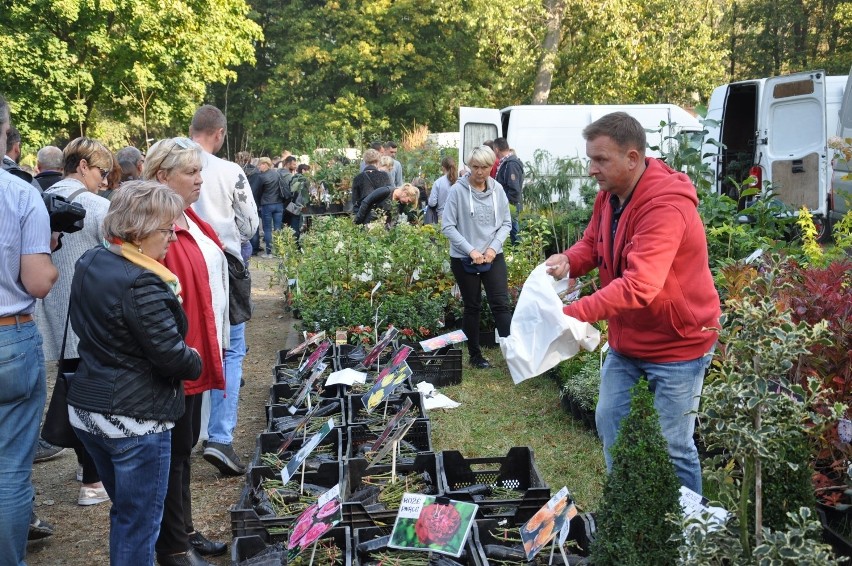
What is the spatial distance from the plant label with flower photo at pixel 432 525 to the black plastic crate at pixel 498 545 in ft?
0.52

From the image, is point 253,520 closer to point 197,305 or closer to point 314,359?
point 197,305

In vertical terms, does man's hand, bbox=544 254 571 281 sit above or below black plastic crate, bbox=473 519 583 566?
above

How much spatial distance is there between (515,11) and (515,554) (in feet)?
71.4

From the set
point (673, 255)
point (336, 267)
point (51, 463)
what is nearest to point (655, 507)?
point (673, 255)

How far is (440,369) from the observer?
6305mm

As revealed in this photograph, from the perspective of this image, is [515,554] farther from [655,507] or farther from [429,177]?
[429,177]

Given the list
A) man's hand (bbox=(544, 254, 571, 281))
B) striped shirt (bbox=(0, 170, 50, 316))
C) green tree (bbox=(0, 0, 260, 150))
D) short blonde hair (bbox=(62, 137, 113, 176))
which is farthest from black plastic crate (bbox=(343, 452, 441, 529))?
green tree (bbox=(0, 0, 260, 150))

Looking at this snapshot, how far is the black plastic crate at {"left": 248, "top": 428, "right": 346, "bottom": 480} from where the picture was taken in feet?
13.5

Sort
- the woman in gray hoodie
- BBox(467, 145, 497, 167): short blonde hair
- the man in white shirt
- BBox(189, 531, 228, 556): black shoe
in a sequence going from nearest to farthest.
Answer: BBox(189, 531, 228, 556): black shoe
the man in white shirt
BBox(467, 145, 497, 167): short blonde hair
the woman in gray hoodie

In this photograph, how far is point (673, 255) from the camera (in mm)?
2799

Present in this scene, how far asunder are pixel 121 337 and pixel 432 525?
4.27 ft

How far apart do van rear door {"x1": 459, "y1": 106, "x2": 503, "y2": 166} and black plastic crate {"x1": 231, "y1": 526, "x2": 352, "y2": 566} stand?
10769mm

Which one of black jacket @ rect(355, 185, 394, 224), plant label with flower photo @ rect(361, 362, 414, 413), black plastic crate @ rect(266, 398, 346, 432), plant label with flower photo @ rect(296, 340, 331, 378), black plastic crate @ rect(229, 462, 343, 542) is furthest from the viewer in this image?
black jacket @ rect(355, 185, 394, 224)

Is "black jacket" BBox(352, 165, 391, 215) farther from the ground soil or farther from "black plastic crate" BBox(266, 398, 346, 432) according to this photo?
"black plastic crate" BBox(266, 398, 346, 432)
